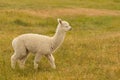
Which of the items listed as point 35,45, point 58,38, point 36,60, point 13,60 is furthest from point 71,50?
point 13,60

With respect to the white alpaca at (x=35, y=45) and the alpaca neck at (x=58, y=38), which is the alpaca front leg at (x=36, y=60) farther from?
the alpaca neck at (x=58, y=38)

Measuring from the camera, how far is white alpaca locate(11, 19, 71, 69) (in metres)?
11.3

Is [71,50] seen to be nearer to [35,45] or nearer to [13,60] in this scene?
[35,45]

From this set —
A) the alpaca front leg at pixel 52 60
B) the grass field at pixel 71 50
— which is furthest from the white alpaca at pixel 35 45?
the grass field at pixel 71 50

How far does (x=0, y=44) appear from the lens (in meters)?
15.8

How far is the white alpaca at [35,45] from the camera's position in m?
11.3

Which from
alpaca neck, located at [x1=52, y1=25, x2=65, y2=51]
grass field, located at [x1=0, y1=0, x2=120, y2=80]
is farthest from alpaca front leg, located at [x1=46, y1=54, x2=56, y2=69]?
alpaca neck, located at [x1=52, y1=25, x2=65, y2=51]

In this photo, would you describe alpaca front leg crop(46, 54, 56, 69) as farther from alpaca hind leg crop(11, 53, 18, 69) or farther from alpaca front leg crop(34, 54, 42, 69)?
alpaca hind leg crop(11, 53, 18, 69)

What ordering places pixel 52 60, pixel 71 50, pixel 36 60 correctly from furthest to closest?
pixel 71 50 < pixel 52 60 < pixel 36 60

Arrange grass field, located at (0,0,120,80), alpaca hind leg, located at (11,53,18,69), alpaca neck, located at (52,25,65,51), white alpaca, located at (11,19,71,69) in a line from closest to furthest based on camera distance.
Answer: grass field, located at (0,0,120,80)
white alpaca, located at (11,19,71,69)
alpaca hind leg, located at (11,53,18,69)
alpaca neck, located at (52,25,65,51)

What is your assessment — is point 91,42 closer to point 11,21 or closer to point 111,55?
point 111,55

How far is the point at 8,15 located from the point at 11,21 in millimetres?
1356

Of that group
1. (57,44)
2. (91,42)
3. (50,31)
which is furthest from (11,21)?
(57,44)

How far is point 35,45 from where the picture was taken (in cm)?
1130
